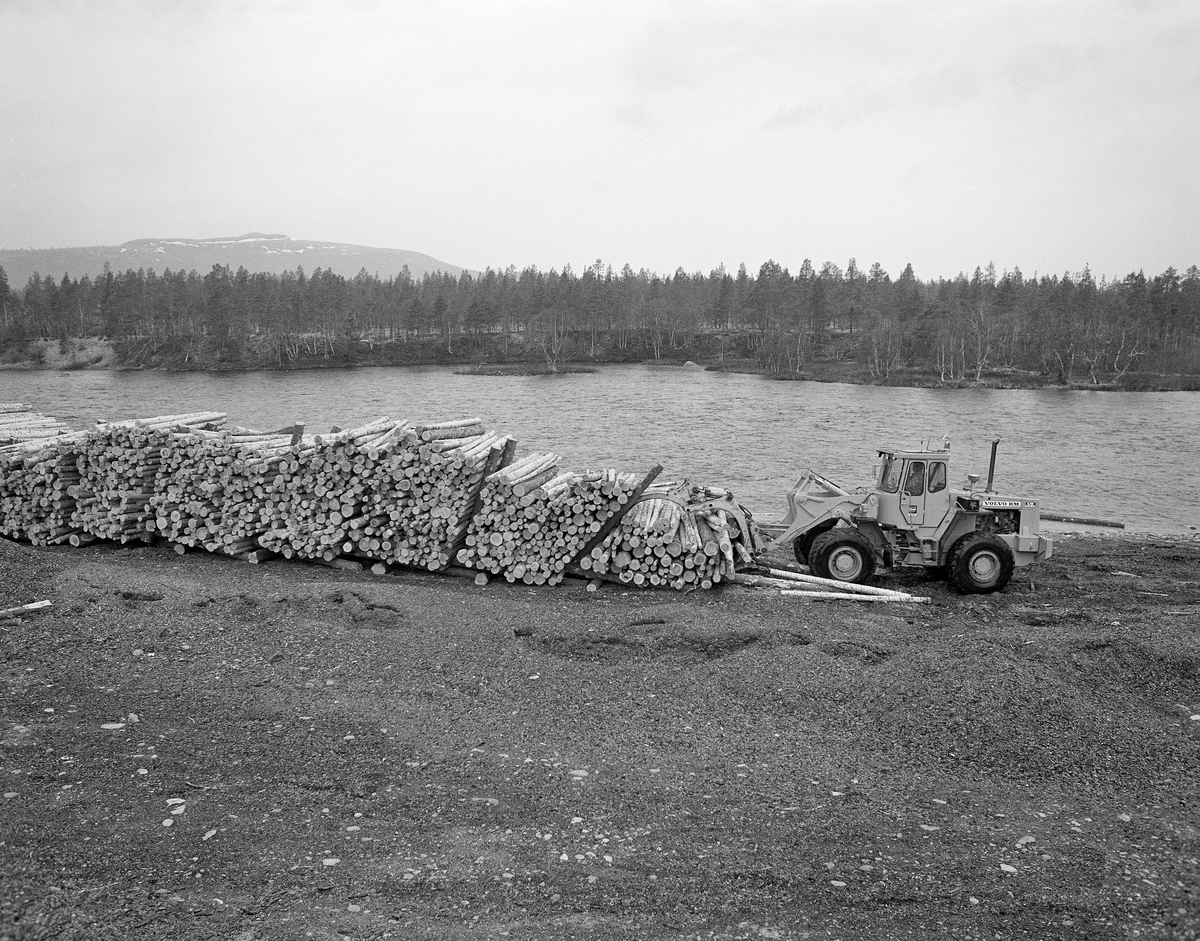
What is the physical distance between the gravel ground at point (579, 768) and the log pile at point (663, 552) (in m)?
0.73

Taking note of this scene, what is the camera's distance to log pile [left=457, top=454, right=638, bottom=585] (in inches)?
511

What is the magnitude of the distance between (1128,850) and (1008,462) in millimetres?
28968

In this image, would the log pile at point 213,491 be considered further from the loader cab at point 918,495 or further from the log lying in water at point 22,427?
the loader cab at point 918,495

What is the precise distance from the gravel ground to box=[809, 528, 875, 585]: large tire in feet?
4.51

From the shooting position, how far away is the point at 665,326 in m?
96.8

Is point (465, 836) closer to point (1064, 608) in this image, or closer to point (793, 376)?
point (1064, 608)

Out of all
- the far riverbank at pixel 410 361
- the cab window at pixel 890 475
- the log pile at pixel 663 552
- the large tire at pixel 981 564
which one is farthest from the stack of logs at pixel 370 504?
the far riverbank at pixel 410 361

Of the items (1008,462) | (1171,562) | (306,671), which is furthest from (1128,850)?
(1008,462)

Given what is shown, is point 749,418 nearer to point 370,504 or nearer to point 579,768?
point 370,504

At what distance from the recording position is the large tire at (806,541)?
1423cm

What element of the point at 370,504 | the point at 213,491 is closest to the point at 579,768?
the point at 370,504

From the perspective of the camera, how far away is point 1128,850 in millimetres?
6203

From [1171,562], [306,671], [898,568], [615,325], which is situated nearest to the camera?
[306,671]

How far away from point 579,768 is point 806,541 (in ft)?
26.3
